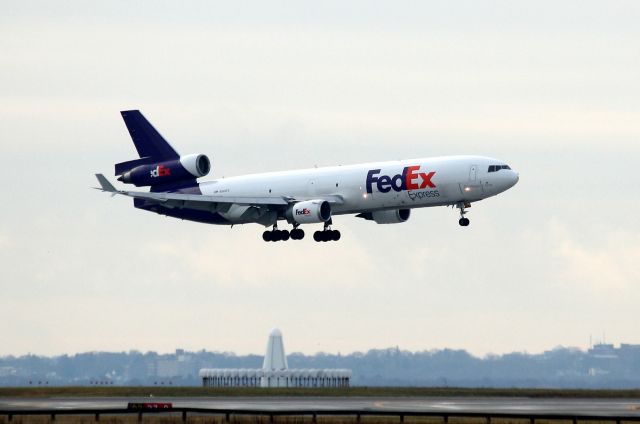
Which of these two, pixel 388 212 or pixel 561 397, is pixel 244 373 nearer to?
pixel 388 212

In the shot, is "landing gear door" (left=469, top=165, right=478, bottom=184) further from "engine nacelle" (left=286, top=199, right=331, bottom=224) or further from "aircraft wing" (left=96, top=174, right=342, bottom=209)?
"aircraft wing" (left=96, top=174, right=342, bottom=209)

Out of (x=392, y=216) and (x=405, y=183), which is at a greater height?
(x=405, y=183)

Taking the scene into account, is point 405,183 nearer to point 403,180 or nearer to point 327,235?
point 403,180

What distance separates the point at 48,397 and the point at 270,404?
21.1m

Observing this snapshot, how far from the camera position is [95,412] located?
2822 inches

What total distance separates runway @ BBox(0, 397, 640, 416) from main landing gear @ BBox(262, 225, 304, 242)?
68.4ft

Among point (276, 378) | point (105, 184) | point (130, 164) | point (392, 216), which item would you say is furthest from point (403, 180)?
point (276, 378)

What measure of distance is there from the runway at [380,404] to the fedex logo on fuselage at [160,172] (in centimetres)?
3085

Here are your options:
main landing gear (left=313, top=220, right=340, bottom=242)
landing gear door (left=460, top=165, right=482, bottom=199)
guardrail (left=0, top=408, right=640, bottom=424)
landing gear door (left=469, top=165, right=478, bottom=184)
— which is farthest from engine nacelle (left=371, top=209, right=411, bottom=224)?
guardrail (left=0, top=408, right=640, bottom=424)

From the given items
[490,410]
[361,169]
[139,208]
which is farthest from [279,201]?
[490,410]

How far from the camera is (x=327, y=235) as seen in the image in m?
115

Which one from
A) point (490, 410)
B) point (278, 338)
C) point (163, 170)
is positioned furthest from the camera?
point (278, 338)

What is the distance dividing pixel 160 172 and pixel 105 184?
45.3ft

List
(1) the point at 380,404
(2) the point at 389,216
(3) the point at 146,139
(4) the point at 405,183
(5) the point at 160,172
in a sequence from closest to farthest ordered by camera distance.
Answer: (1) the point at 380,404, (4) the point at 405,183, (2) the point at 389,216, (5) the point at 160,172, (3) the point at 146,139
